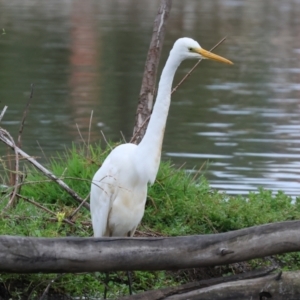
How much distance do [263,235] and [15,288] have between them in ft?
5.46

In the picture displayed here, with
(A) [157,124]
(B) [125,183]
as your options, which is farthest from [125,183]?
(A) [157,124]

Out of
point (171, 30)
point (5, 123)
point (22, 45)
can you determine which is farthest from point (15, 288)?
point (171, 30)

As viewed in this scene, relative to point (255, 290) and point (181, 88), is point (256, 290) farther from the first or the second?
point (181, 88)

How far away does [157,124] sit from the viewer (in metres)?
4.82

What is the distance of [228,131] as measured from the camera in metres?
10.7

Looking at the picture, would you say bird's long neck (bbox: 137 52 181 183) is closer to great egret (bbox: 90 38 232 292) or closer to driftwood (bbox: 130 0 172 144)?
great egret (bbox: 90 38 232 292)

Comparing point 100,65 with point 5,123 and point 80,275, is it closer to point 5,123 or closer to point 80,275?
point 5,123

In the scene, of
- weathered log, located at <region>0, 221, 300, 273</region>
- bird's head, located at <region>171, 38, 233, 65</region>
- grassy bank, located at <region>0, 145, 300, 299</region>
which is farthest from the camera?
grassy bank, located at <region>0, 145, 300, 299</region>

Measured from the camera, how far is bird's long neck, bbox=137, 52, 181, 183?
4762 millimetres

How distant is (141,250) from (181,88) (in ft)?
33.3

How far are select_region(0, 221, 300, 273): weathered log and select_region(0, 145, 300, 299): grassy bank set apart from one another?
0.80 m

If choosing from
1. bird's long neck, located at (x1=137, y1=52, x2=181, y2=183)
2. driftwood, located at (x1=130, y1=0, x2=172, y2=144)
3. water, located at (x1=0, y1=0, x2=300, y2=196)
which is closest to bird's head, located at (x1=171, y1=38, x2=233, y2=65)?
bird's long neck, located at (x1=137, y1=52, x2=181, y2=183)

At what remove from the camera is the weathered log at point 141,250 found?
412cm

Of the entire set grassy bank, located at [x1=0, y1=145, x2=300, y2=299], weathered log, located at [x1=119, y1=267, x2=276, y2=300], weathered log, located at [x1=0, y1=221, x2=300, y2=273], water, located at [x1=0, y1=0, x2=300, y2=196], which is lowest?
water, located at [x1=0, y1=0, x2=300, y2=196]
